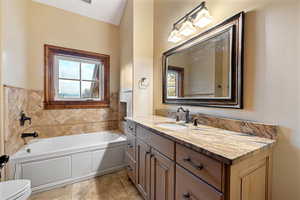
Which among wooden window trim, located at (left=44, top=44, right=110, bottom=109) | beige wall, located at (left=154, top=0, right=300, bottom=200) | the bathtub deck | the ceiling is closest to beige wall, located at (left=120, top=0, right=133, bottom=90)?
the ceiling

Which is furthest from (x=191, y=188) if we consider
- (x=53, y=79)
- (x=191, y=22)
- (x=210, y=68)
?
(x=53, y=79)

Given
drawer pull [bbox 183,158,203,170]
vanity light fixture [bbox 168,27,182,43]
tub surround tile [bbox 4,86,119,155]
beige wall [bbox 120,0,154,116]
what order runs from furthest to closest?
beige wall [bbox 120,0,154,116] → vanity light fixture [bbox 168,27,182,43] → tub surround tile [bbox 4,86,119,155] → drawer pull [bbox 183,158,203,170]

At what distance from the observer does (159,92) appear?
2.27 m

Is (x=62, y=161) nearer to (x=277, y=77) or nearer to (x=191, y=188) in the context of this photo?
(x=191, y=188)

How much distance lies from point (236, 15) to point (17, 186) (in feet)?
7.64

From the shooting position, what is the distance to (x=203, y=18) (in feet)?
4.47

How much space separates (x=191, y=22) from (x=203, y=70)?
56 cm

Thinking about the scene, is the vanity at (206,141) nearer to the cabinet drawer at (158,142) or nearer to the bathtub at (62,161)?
the cabinet drawer at (158,142)

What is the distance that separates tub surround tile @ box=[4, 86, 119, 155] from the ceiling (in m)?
1.54

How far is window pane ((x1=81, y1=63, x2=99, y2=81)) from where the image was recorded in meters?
2.71

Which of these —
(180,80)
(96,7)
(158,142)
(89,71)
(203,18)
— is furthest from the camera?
(89,71)

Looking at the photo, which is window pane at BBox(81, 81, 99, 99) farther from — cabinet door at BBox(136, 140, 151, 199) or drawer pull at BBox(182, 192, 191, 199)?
drawer pull at BBox(182, 192, 191, 199)

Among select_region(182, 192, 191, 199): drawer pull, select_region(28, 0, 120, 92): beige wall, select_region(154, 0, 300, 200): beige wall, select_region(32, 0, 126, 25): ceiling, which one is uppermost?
select_region(32, 0, 126, 25): ceiling

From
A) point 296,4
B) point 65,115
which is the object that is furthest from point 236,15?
point 65,115
